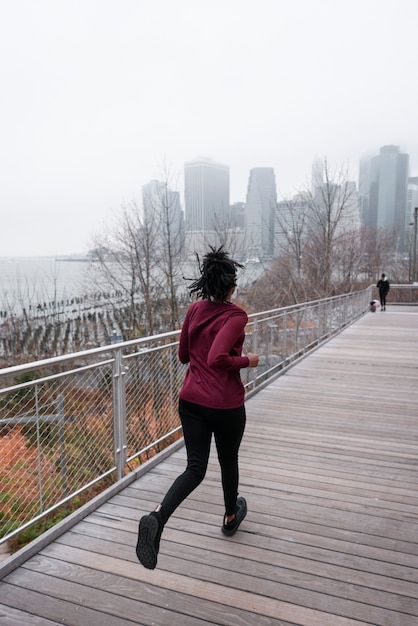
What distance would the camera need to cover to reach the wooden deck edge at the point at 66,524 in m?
2.17

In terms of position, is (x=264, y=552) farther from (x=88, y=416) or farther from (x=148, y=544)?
(x=88, y=416)

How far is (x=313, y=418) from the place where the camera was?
474 centimetres

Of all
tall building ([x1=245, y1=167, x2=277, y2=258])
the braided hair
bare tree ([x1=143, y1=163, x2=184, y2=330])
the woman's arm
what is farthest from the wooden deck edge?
tall building ([x1=245, y1=167, x2=277, y2=258])

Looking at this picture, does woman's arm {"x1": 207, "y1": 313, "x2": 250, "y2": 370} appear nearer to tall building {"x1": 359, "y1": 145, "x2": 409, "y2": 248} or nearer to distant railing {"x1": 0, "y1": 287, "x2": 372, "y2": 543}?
distant railing {"x1": 0, "y1": 287, "x2": 372, "y2": 543}

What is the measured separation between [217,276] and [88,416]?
8.98 ft

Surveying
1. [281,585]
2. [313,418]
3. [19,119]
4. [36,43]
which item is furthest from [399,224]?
[281,585]

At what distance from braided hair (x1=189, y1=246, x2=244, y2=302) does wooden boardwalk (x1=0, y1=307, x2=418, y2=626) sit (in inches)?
53.1

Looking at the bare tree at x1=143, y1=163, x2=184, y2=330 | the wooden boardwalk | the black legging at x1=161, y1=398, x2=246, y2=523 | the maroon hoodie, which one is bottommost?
the wooden boardwalk

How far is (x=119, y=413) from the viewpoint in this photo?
126 inches

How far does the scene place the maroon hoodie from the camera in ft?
6.68

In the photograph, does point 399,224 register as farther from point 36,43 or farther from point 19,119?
point 19,119

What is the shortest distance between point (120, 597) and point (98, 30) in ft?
83.2

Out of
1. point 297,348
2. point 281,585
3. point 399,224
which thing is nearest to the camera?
point 281,585

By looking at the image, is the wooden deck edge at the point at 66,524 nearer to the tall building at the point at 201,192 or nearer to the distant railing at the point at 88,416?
the distant railing at the point at 88,416
